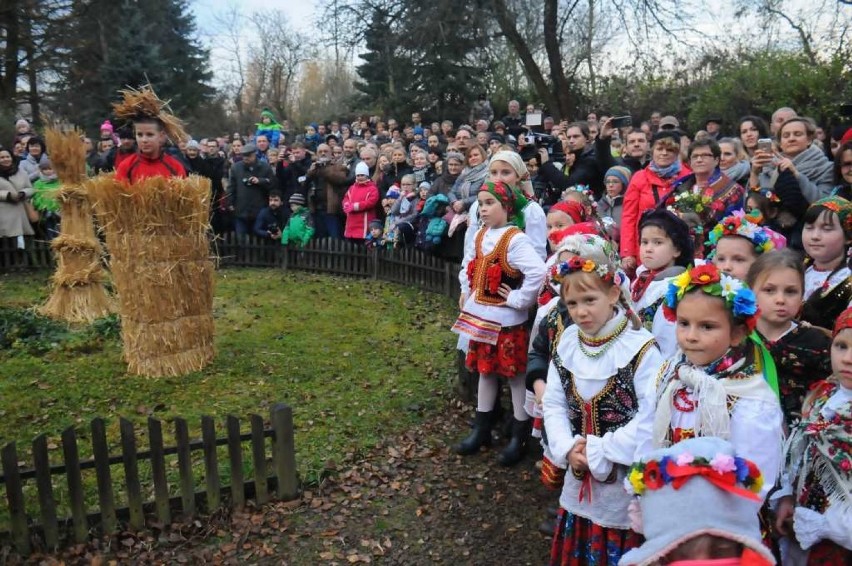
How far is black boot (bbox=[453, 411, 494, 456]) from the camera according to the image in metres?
4.70

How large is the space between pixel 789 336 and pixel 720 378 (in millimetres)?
703

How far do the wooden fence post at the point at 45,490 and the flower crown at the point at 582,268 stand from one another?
2.88m

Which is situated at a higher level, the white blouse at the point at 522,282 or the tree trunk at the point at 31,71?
the tree trunk at the point at 31,71

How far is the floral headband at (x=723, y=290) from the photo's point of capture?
7.23ft

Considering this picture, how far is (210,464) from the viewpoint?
3.88 metres

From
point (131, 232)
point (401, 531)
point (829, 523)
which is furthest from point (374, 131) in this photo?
point (829, 523)

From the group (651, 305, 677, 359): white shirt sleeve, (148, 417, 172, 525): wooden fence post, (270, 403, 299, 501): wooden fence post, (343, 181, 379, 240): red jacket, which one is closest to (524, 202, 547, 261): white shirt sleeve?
(651, 305, 677, 359): white shirt sleeve

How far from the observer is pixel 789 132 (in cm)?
495

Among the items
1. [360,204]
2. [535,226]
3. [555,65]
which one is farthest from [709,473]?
[555,65]

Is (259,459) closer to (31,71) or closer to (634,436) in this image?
(634,436)

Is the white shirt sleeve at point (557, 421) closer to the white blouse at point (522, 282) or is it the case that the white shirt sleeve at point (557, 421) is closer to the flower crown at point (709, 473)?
Answer: the flower crown at point (709, 473)

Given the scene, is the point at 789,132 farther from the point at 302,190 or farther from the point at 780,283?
the point at 302,190

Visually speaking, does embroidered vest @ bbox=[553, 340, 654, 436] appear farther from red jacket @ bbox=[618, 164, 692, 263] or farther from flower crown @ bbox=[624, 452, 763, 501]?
red jacket @ bbox=[618, 164, 692, 263]

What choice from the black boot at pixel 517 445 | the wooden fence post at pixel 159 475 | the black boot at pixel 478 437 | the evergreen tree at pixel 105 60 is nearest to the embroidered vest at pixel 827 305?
the black boot at pixel 517 445
